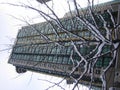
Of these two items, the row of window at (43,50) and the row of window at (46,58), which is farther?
the row of window at (43,50)

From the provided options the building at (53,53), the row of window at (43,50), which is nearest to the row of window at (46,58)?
the building at (53,53)

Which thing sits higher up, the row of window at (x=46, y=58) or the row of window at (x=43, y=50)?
the row of window at (x=43, y=50)

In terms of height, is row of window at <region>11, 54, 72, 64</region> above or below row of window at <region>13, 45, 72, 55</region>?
below

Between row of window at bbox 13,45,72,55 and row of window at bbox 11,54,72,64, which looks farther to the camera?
row of window at bbox 13,45,72,55

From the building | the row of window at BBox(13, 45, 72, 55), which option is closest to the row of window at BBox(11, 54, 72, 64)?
the building

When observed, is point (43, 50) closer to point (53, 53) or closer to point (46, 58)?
point (53, 53)

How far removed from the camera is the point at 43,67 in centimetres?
6956

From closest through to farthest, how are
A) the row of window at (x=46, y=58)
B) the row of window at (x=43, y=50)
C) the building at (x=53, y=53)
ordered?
the building at (x=53, y=53) < the row of window at (x=46, y=58) < the row of window at (x=43, y=50)

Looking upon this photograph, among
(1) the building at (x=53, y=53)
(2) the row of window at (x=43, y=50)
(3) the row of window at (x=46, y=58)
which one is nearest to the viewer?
(1) the building at (x=53, y=53)

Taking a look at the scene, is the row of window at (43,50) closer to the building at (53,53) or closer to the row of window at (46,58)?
the building at (53,53)

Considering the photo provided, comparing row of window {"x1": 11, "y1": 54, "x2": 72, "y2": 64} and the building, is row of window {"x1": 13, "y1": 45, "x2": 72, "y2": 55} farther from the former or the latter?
row of window {"x1": 11, "y1": 54, "x2": 72, "y2": 64}

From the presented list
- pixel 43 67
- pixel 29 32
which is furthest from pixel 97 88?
pixel 29 32

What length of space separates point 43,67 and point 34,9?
60733mm

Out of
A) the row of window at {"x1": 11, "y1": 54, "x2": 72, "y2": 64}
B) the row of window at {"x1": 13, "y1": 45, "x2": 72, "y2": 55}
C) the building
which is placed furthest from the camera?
the row of window at {"x1": 13, "y1": 45, "x2": 72, "y2": 55}
